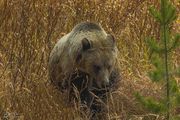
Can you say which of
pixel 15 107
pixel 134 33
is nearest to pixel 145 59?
pixel 134 33

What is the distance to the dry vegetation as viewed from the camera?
17.3 feet

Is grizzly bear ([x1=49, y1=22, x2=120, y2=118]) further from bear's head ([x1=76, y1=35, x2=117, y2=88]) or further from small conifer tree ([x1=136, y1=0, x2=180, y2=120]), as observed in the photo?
small conifer tree ([x1=136, y1=0, x2=180, y2=120])

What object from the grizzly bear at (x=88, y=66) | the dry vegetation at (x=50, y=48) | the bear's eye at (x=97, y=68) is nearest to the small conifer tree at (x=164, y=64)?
the dry vegetation at (x=50, y=48)

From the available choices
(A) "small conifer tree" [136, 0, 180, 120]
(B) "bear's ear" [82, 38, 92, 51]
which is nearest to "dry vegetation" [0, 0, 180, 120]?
(B) "bear's ear" [82, 38, 92, 51]

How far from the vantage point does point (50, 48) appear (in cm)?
686

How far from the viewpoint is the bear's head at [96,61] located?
17.7ft

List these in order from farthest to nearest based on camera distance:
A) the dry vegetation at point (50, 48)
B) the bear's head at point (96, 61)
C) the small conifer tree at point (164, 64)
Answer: the bear's head at point (96, 61) < the dry vegetation at point (50, 48) < the small conifer tree at point (164, 64)

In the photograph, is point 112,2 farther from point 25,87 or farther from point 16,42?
point 25,87

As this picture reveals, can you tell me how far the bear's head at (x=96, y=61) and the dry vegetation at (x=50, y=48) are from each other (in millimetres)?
239

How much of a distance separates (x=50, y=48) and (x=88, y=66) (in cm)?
150

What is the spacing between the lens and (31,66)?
6.12m

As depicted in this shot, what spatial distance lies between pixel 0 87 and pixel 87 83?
808mm

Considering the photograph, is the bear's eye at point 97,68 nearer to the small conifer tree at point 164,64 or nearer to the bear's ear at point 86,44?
the bear's ear at point 86,44

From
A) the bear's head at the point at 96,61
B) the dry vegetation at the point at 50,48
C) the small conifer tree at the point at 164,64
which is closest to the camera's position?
the small conifer tree at the point at 164,64
